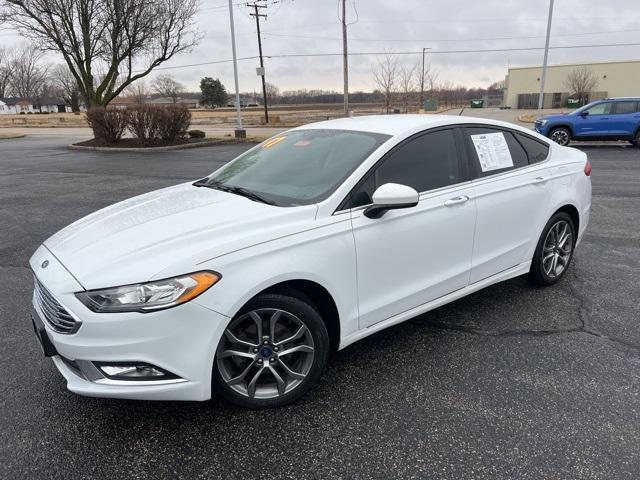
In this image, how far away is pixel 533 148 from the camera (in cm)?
413

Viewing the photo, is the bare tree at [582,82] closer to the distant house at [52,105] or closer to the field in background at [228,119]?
the field in background at [228,119]

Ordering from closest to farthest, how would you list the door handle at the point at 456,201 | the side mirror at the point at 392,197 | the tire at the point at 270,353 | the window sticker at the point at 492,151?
the tire at the point at 270,353
the side mirror at the point at 392,197
the door handle at the point at 456,201
the window sticker at the point at 492,151

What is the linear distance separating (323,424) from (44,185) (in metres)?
10.9

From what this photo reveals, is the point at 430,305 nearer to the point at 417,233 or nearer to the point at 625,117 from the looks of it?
the point at 417,233

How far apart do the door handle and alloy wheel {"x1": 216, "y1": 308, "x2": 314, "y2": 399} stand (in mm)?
1357

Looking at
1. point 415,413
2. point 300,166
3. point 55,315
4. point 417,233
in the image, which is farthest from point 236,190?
point 415,413

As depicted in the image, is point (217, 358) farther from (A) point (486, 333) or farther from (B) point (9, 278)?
(B) point (9, 278)

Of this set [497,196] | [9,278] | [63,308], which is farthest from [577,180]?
[9,278]

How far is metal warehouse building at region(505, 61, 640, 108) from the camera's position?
59688 millimetres

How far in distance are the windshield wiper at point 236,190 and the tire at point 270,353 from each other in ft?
2.42

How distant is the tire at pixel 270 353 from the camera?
2523 mm

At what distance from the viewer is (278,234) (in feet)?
8.43

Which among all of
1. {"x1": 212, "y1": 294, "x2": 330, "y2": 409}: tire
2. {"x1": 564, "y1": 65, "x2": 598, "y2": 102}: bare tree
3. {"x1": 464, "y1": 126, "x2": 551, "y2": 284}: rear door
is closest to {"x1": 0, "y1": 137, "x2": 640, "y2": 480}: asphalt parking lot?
{"x1": 212, "y1": 294, "x2": 330, "y2": 409}: tire

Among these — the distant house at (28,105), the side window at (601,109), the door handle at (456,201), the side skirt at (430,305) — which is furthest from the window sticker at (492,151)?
the distant house at (28,105)
